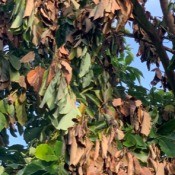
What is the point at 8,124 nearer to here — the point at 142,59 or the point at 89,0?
the point at 89,0

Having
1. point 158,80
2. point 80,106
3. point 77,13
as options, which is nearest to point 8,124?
point 80,106

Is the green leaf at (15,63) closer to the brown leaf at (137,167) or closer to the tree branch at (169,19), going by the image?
the brown leaf at (137,167)

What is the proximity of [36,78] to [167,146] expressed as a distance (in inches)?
32.3

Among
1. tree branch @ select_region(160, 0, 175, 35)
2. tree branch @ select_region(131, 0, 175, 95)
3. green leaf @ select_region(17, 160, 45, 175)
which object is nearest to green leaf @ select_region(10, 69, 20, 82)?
green leaf @ select_region(17, 160, 45, 175)

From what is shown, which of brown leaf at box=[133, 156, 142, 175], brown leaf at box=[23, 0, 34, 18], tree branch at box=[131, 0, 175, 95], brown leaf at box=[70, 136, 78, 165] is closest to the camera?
brown leaf at box=[70, 136, 78, 165]

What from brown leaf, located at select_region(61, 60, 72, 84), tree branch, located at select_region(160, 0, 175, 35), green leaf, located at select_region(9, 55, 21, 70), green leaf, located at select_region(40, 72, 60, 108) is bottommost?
green leaf, located at select_region(40, 72, 60, 108)

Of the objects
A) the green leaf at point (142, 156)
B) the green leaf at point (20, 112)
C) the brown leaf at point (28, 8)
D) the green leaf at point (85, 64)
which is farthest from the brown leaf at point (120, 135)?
the brown leaf at point (28, 8)

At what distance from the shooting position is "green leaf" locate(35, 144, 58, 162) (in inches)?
119

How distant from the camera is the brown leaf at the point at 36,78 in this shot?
3236 mm

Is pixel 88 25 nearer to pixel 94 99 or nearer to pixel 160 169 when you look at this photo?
pixel 94 99

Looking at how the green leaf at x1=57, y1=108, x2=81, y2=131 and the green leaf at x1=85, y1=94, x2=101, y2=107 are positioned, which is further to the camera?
the green leaf at x1=85, y1=94, x2=101, y2=107

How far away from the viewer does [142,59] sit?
463 cm

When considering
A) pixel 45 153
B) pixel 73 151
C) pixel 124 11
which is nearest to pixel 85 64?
pixel 124 11

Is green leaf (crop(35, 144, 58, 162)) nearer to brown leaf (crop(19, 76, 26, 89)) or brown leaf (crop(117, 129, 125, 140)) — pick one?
brown leaf (crop(117, 129, 125, 140))
